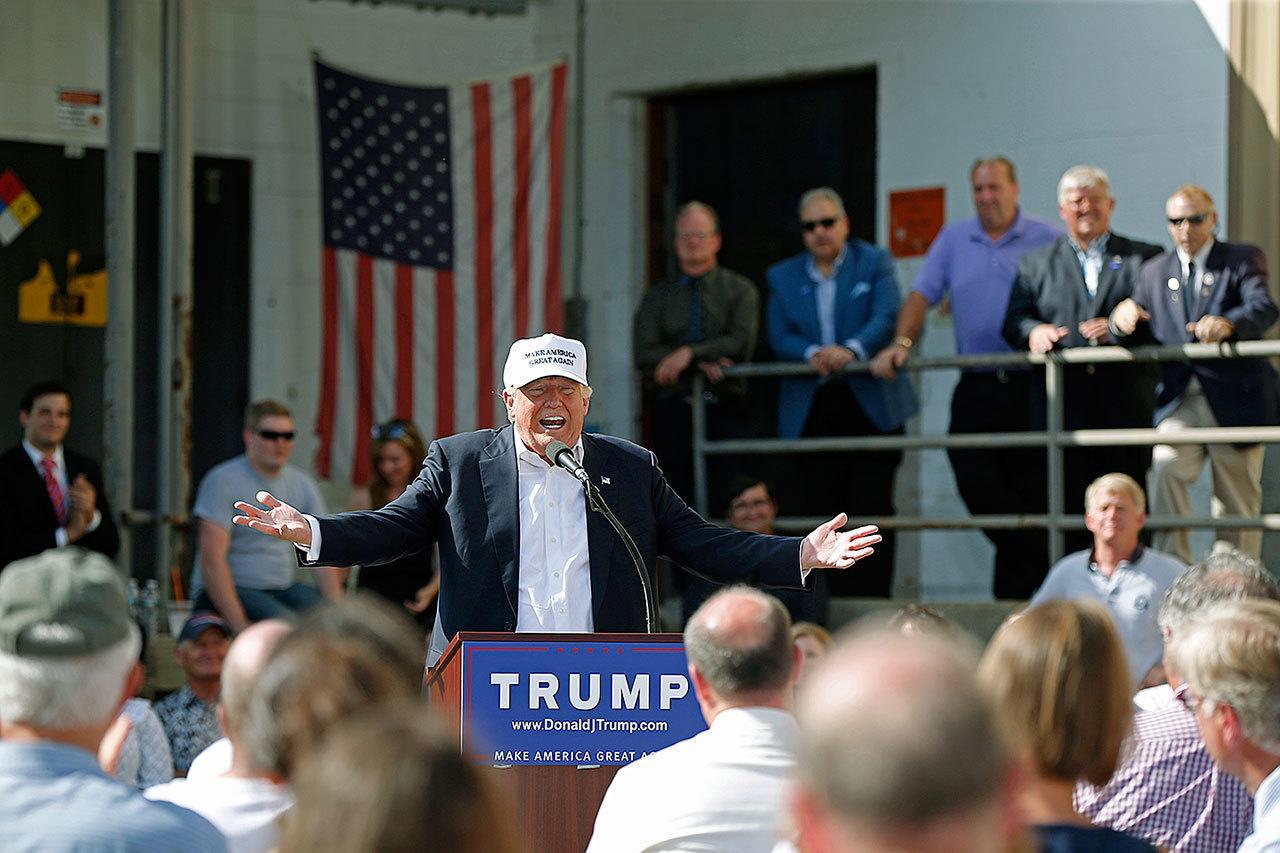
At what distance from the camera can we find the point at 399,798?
1630 millimetres

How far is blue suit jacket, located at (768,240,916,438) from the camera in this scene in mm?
8516

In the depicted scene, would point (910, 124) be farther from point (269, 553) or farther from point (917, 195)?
Result: point (269, 553)

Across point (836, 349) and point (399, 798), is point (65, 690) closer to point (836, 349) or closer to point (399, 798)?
point (399, 798)

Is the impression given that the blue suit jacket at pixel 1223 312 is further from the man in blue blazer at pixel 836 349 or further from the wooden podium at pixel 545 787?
the wooden podium at pixel 545 787

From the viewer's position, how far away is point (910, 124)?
9.98m

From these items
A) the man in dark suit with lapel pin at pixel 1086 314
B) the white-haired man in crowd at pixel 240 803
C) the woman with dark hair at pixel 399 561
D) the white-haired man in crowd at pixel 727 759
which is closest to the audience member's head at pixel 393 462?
the woman with dark hair at pixel 399 561

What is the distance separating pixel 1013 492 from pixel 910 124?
250 cm

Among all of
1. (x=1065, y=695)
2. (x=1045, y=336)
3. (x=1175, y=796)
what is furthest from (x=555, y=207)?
(x=1065, y=695)

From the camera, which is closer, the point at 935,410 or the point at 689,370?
the point at 689,370

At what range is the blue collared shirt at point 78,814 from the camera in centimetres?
232

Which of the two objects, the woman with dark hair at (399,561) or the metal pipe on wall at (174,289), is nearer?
the woman with dark hair at (399,561)

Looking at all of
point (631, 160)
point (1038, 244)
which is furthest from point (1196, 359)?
point (631, 160)

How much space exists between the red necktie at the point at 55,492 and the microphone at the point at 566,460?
4161 mm

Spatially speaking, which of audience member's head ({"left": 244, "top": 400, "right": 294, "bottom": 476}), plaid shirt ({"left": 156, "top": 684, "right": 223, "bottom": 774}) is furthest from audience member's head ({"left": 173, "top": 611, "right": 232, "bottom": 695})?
audience member's head ({"left": 244, "top": 400, "right": 294, "bottom": 476})
